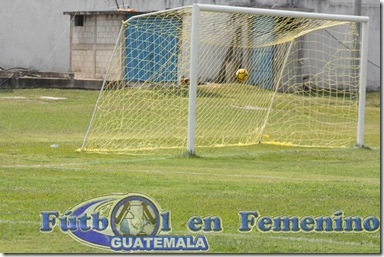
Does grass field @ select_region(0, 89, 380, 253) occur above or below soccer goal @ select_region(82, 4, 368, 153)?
below

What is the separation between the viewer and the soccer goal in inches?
718

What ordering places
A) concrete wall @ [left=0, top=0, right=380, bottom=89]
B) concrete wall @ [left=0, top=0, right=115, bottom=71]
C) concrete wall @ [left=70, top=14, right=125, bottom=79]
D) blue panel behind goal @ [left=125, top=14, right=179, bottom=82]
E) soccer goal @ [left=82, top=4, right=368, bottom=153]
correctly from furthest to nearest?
1. concrete wall @ [left=0, top=0, right=115, bottom=71]
2. concrete wall @ [left=0, top=0, right=380, bottom=89]
3. concrete wall @ [left=70, top=14, right=125, bottom=79]
4. blue panel behind goal @ [left=125, top=14, right=179, bottom=82]
5. soccer goal @ [left=82, top=4, right=368, bottom=153]

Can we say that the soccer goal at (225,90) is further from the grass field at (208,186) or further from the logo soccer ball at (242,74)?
the grass field at (208,186)

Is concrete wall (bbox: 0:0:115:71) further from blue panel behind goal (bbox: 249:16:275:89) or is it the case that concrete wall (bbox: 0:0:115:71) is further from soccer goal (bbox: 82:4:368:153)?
blue panel behind goal (bbox: 249:16:275:89)

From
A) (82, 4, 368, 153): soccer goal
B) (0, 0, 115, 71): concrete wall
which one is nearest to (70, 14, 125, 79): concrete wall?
(0, 0, 115, 71): concrete wall

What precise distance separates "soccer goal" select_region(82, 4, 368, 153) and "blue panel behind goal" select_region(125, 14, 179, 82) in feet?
0.14

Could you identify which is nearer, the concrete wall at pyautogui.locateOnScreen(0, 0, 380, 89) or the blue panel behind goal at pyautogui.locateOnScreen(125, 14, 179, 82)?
the blue panel behind goal at pyautogui.locateOnScreen(125, 14, 179, 82)

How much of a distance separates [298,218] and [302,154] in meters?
6.97

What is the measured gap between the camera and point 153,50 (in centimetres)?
2381

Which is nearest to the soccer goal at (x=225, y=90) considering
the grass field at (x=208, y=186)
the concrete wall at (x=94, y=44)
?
the grass field at (x=208, y=186)

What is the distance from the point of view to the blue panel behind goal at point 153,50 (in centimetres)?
2073

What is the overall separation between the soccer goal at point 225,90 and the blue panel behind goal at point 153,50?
1.7 inches

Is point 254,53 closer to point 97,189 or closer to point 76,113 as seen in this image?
point 76,113

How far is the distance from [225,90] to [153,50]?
1956 mm
